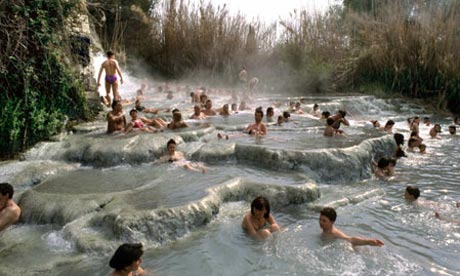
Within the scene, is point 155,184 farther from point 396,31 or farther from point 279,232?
point 396,31

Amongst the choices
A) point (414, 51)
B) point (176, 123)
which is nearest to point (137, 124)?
point (176, 123)

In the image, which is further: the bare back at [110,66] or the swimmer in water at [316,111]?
the swimmer in water at [316,111]

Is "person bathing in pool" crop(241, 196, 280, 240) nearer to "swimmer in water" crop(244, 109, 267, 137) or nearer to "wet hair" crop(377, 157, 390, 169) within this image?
"wet hair" crop(377, 157, 390, 169)

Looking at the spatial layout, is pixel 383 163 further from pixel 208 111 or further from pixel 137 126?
pixel 208 111

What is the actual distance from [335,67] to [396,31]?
3.25 metres

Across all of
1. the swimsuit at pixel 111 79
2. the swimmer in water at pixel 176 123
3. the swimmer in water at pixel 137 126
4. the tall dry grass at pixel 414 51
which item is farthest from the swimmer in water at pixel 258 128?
the tall dry grass at pixel 414 51

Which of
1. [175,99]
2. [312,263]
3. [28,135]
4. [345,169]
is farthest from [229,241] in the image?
[175,99]

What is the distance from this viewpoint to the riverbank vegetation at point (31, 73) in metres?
7.75

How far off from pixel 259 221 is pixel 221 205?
0.84 m

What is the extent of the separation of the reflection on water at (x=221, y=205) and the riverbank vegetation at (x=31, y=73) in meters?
0.44

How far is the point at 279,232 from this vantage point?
522cm

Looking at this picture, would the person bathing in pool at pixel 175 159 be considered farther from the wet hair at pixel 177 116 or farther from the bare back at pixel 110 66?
the bare back at pixel 110 66

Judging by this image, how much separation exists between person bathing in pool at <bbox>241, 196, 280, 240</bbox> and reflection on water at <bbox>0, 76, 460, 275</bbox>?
4.1 inches

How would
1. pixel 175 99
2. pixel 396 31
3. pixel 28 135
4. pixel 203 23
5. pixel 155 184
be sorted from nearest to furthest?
pixel 155 184
pixel 28 135
pixel 175 99
pixel 396 31
pixel 203 23
